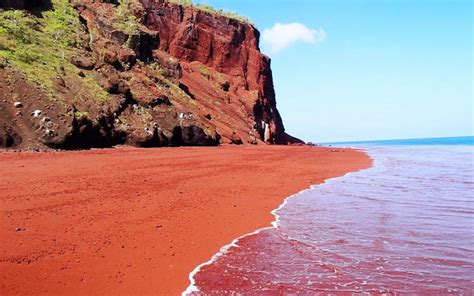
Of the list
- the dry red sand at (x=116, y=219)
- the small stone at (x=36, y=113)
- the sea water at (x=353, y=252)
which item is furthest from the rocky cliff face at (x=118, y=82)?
the sea water at (x=353, y=252)

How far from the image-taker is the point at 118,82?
22094 millimetres

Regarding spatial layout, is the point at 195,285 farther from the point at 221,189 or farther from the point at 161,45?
the point at 161,45

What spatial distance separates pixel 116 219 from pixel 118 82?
16.3 m

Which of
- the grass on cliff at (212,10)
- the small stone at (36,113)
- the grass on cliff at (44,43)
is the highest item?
the grass on cliff at (212,10)

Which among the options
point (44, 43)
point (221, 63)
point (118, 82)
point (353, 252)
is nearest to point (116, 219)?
point (353, 252)

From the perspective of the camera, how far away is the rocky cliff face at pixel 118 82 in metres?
16.8

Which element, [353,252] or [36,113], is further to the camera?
[36,113]

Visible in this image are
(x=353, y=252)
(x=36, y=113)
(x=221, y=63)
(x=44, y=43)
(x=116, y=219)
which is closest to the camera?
(x=353, y=252)

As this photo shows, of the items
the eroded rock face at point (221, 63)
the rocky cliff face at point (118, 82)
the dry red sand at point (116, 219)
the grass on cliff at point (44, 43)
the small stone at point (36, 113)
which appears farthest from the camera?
the eroded rock face at point (221, 63)

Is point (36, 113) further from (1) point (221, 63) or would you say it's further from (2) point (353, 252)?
(1) point (221, 63)

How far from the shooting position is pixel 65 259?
5.13 meters

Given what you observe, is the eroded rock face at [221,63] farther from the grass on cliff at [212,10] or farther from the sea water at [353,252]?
the sea water at [353,252]

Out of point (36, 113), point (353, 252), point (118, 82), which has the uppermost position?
point (118, 82)

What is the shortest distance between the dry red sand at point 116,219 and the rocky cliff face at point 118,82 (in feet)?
11.6
